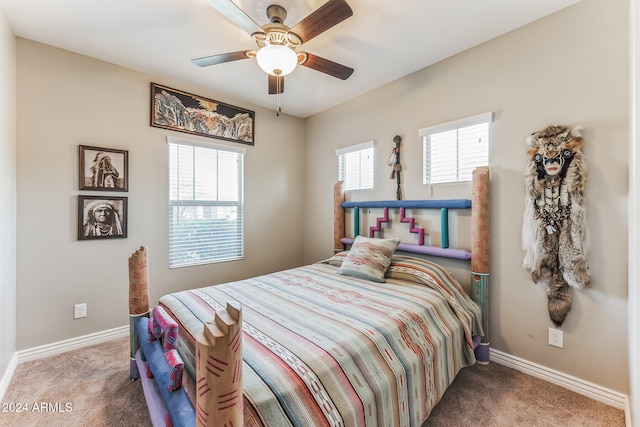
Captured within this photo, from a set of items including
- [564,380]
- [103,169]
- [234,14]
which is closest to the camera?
[234,14]

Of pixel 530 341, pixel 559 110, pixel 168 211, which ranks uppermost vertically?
pixel 559 110

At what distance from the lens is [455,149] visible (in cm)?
257

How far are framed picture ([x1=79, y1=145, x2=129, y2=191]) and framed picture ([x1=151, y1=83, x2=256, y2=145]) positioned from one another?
20.6 inches

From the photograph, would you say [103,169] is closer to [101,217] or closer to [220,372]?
[101,217]

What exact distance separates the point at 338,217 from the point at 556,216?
2096mm

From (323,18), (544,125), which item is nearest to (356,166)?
(544,125)

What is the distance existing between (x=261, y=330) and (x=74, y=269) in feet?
7.25

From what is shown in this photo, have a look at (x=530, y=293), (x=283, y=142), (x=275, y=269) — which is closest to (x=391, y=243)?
(x=530, y=293)

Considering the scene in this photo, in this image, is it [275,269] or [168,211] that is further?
[275,269]

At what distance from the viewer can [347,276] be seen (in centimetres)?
252

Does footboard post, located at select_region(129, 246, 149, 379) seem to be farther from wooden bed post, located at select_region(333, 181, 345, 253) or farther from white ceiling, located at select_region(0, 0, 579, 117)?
wooden bed post, located at select_region(333, 181, 345, 253)

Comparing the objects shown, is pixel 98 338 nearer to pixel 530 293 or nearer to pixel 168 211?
pixel 168 211

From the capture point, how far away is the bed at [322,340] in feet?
3.14

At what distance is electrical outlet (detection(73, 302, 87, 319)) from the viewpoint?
2.54m
